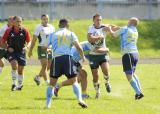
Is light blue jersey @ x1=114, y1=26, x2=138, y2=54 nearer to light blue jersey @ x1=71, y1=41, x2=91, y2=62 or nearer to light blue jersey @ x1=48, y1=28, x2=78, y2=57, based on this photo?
light blue jersey @ x1=71, y1=41, x2=91, y2=62

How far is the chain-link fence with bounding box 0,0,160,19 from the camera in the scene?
5350 centimetres

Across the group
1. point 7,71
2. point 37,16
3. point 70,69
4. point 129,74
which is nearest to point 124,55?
point 129,74

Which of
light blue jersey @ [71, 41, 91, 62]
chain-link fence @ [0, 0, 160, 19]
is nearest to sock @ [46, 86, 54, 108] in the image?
light blue jersey @ [71, 41, 91, 62]

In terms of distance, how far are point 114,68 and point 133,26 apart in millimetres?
13382

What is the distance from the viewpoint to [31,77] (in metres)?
25.8

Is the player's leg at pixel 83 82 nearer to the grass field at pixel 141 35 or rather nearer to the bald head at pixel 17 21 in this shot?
the bald head at pixel 17 21

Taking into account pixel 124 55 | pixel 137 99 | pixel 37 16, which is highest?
pixel 124 55

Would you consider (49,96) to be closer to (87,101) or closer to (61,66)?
(61,66)

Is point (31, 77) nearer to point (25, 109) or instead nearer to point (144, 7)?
point (25, 109)

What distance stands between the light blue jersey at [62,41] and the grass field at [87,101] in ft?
4.35

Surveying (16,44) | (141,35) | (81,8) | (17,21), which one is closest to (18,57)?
(16,44)

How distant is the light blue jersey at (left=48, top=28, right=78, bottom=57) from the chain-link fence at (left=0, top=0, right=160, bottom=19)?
3702cm

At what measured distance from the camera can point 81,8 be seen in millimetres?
54438

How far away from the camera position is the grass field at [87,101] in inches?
601
